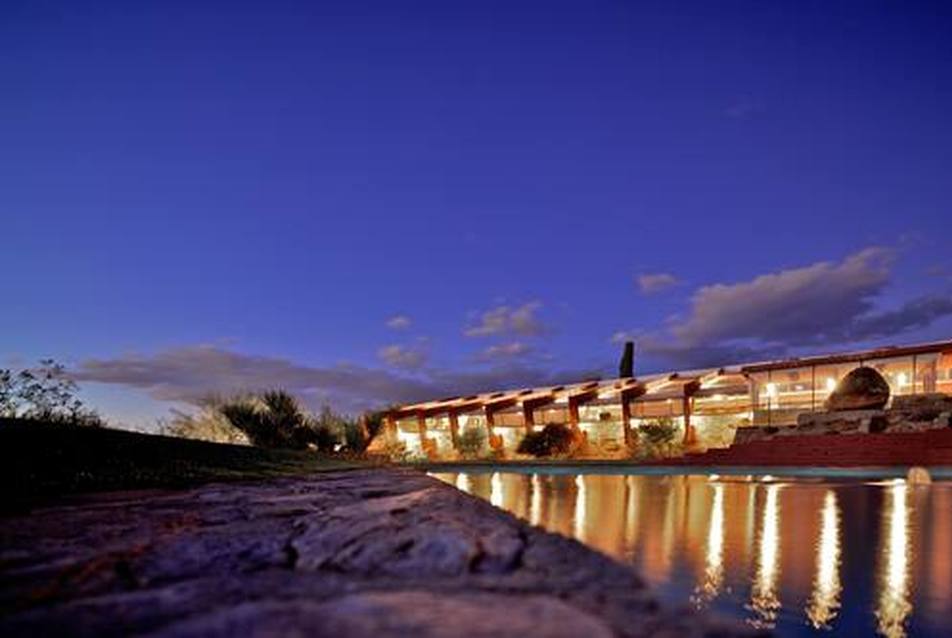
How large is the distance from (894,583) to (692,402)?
20.5m

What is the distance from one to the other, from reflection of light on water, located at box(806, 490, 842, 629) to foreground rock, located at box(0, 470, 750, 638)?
1.31 meters

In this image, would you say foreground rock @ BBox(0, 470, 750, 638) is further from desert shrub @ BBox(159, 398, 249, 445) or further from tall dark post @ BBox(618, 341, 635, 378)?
tall dark post @ BBox(618, 341, 635, 378)

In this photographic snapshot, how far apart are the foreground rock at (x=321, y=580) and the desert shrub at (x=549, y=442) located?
18.3 m

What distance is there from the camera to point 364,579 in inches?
46.4

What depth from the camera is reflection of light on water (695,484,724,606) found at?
2.46 metres

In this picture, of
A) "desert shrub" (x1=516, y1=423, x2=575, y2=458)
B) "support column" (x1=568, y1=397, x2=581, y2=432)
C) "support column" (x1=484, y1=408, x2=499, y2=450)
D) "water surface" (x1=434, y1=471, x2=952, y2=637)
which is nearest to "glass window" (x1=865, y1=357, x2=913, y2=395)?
"support column" (x1=568, y1=397, x2=581, y2=432)

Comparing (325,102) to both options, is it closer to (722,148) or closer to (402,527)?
(722,148)

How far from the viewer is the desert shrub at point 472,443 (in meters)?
21.9

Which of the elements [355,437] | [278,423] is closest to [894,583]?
[278,423]

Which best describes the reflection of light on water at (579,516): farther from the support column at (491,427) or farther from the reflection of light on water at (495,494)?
the support column at (491,427)

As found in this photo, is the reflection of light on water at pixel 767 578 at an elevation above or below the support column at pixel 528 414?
above

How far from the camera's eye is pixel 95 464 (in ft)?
11.0

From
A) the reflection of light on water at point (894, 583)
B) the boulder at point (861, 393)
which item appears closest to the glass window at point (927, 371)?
the boulder at point (861, 393)

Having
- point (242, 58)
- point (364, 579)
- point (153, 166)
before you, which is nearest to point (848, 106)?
point (242, 58)
